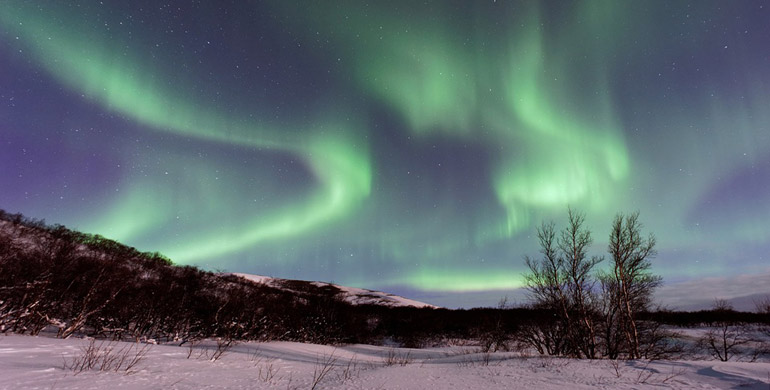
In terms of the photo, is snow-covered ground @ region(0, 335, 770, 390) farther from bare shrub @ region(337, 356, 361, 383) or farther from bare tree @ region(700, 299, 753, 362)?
bare tree @ region(700, 299, 753, 362)

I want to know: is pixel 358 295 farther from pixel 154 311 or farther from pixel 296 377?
pixel 296 377

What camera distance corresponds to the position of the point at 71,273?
21672 millimetres

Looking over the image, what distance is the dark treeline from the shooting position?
17.0 metres

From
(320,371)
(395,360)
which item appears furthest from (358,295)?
(320,371)

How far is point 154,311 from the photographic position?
2280cm

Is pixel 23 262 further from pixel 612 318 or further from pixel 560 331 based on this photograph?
pixel 612 318

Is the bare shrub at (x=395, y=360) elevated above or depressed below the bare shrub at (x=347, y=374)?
below

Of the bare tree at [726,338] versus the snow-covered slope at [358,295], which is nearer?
the bare tree at [726,338]

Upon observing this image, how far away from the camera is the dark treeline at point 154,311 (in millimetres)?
16953

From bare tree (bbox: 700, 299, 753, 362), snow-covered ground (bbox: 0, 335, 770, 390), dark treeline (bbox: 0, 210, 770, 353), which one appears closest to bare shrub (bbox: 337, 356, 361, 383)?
snow-covered ground (bbox: 0, 335, 770, 390)

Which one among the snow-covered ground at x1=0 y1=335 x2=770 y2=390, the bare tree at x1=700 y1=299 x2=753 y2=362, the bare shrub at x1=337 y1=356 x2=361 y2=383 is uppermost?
the snow-covered ground at x1=0 y1=335 x2=770 y2=390

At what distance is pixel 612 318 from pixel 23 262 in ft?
128

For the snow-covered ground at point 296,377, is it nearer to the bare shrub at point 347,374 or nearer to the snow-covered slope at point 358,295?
the bare shrub at point 347,374

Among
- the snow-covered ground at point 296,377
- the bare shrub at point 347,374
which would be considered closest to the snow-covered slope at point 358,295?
the bare shrub at point 347,374
